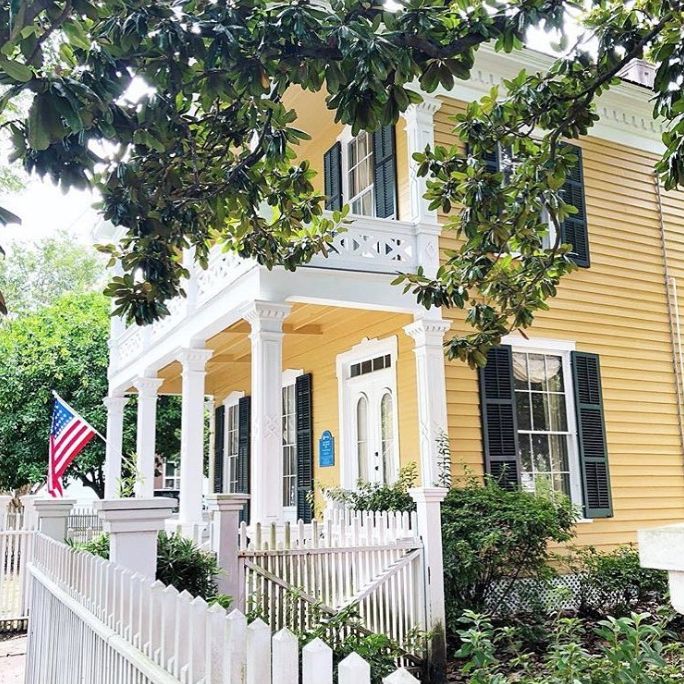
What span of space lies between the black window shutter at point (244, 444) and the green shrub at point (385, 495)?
566cm

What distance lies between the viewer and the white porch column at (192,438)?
10180 mm

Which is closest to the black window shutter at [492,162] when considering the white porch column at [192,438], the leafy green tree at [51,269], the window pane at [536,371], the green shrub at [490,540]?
the window pane at [536,371]

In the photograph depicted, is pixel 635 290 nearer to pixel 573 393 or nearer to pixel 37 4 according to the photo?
pixel 573 393

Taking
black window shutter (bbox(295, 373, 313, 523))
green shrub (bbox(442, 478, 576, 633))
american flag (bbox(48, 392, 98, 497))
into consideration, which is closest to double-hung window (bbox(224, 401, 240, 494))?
black window shutter (bbox(295, 373, 313, 523))

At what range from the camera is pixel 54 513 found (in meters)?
6.13

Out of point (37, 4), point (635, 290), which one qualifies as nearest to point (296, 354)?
point (635, 290)

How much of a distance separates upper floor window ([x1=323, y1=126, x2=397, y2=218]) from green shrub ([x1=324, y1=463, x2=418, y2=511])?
3482mm

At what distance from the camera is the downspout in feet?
36.0

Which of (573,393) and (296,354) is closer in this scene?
(573,393)

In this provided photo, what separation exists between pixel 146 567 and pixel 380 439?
21.3 feet

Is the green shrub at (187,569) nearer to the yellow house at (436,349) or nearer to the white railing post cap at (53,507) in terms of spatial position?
the white railing post cap at (53,507)

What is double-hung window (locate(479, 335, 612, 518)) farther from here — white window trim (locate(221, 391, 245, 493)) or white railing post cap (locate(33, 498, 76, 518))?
white window trim (locate(221, 391, 245, 493))

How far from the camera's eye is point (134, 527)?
388 cm

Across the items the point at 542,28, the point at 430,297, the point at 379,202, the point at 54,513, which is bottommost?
the point at 54,513
